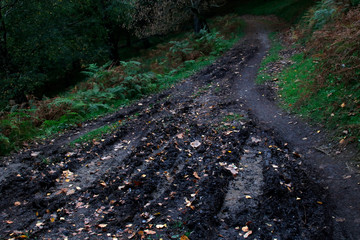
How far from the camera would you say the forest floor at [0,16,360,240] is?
3680 millimetres

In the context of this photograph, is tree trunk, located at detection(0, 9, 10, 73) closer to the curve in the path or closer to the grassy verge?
the curve in the path

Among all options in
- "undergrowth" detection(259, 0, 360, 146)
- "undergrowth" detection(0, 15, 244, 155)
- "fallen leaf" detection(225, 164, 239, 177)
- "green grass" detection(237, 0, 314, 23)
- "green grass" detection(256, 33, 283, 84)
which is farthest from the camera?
"green grass" detection(237, 0, 314, 23)

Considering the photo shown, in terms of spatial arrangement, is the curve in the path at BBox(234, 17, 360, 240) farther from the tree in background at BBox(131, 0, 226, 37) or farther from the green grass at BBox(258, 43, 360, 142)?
the tree in background at BBox(131, 0, 226, 37)

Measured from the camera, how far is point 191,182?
4559 mm

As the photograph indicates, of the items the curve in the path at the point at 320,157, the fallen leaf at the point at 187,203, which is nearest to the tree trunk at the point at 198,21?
the curve in the path at the point at 320,157

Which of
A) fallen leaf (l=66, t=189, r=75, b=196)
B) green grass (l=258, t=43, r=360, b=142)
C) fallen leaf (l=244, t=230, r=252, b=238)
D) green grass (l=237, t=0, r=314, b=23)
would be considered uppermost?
green grass (l=237, t=0, r=314, b=23)

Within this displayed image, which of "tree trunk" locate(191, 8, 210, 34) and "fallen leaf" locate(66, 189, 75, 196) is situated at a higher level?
"tree trunk" locate(191, 8, 210, 34)

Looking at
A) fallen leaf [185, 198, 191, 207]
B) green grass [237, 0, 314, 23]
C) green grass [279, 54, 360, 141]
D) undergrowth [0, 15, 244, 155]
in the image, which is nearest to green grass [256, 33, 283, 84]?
green grass [279, 54, 360, 141]

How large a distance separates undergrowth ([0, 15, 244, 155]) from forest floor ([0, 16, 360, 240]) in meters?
1.00

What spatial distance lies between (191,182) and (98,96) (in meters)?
7.24

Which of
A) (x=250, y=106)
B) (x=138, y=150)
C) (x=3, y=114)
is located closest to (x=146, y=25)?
(x=3, y=114)

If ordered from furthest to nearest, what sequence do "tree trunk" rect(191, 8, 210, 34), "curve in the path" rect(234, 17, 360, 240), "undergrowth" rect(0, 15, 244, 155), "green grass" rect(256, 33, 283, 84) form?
1. "tree trunk" rect(191, 8, 210, 34)
2. "green grass" rect(256, 33, 283, 84)
3. "undergrowth" rect(0, 15, 244, 155)
4. "curve in the path" rect(234, 17, 360, 240)

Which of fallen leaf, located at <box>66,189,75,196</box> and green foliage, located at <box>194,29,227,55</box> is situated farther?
green foliage, located at <box>194,29,227,55</box>

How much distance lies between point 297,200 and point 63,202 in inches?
138
